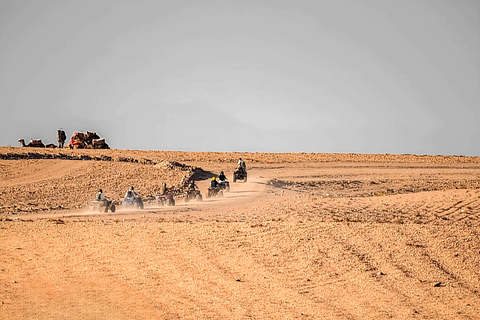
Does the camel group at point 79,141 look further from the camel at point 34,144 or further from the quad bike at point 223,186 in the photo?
the quad bike at point 223,186

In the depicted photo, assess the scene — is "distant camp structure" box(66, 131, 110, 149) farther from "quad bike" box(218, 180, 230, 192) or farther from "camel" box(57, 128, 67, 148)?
"quad bike" box(218, 180, 230, 192)

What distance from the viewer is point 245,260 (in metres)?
16.8

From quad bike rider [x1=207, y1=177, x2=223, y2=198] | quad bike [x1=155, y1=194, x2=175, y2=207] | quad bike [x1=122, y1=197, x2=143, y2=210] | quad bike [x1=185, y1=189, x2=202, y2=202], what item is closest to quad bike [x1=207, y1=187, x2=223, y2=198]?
quad bike rider [x1=207, y1=177, x2=223, y2=198]

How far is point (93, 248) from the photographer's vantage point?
17.9 meters

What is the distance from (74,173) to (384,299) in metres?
33.7

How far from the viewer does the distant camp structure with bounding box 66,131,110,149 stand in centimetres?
6378

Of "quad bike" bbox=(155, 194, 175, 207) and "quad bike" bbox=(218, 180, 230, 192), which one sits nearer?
"quad bike" bbox=(155, 194, 175, 207)

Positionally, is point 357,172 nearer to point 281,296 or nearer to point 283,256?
point 283,256

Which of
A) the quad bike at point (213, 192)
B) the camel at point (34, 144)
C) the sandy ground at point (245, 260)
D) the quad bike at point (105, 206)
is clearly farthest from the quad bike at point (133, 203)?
the camel at point (34, 144)

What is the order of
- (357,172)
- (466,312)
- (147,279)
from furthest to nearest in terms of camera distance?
(357,172) → (147,279) → (466,312)

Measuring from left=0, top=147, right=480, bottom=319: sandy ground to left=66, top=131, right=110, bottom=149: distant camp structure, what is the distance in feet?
103

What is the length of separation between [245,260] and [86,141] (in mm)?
50880

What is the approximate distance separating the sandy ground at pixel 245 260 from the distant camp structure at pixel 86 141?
3151 centimetres

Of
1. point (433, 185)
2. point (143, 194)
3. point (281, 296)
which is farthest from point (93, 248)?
point (433, 185)
